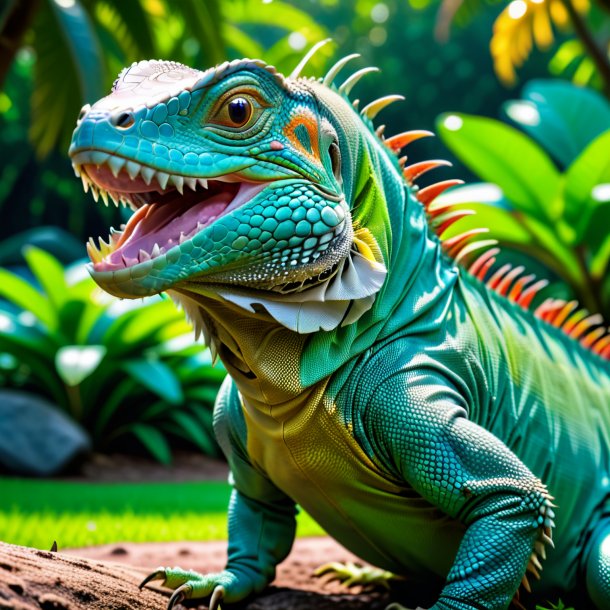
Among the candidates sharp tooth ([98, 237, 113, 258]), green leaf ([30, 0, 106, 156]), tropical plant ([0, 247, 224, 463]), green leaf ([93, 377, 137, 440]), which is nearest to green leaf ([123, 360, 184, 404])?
tropical plant ([0, 247, 224, 463])

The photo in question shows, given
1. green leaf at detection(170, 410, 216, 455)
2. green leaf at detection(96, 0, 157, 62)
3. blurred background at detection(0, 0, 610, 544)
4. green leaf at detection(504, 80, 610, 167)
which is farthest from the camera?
green leaf at detection(504, 80, 610, 167)

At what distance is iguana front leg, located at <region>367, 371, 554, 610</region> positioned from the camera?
2709 millimetres

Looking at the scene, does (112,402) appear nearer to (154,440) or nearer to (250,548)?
(154,440)

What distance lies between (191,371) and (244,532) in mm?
8032

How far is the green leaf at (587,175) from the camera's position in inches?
407

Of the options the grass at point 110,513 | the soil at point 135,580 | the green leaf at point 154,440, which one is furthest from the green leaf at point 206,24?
the soil at point 135,580

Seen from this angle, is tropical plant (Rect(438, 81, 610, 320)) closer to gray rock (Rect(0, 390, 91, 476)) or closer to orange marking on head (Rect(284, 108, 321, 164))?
gray rock (Rect(0, 390, 91, 476))

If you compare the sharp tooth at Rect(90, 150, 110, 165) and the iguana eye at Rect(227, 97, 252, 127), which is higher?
the iguana eye at Rect(227, 97, 252, 127)

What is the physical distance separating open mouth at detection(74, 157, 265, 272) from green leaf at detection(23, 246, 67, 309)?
8.41 meters

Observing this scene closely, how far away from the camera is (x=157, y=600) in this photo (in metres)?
3.04

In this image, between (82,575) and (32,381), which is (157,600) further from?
(32,381)

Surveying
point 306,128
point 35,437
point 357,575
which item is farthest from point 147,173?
point 35,437


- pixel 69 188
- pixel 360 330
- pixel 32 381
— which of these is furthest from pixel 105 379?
pixel 69 188

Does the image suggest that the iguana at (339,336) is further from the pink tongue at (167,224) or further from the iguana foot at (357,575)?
the iguana foot at (357,575)
